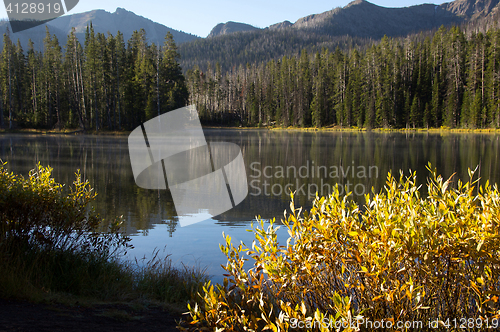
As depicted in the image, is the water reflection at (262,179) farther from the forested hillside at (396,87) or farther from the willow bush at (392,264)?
the forested hillside at (396,87)

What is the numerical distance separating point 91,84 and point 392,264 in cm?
6065

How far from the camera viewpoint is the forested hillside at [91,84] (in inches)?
2077

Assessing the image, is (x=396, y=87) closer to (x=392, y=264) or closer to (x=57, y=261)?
(x=57, y=261)

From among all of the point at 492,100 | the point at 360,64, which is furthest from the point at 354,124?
the point at 492,100

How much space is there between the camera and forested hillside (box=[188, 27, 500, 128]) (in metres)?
64.4

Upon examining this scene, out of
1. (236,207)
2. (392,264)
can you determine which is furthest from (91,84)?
(392,264)

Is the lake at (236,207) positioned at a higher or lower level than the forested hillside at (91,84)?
lower

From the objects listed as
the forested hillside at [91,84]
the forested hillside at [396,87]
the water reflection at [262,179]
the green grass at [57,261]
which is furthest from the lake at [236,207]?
the forested hillside at [396,87]

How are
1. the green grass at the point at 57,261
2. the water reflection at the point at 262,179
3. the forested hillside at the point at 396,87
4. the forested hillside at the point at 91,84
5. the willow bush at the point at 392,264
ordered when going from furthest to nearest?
the forested hillside at the point at 396,87 → the forested hillside at the point at 91,84 → the water reflection at the point at 262,179 → the green grass at the point at 57,261 → the willow bush at the point at 392,264

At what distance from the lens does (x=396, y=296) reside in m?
2.54

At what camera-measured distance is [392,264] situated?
2.47 metres

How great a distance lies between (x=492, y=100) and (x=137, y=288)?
68.5 meters

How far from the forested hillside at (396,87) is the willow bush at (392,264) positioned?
6605 cm

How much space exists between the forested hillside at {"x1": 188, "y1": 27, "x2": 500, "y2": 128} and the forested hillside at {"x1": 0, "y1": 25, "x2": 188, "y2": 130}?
36.1 meters
